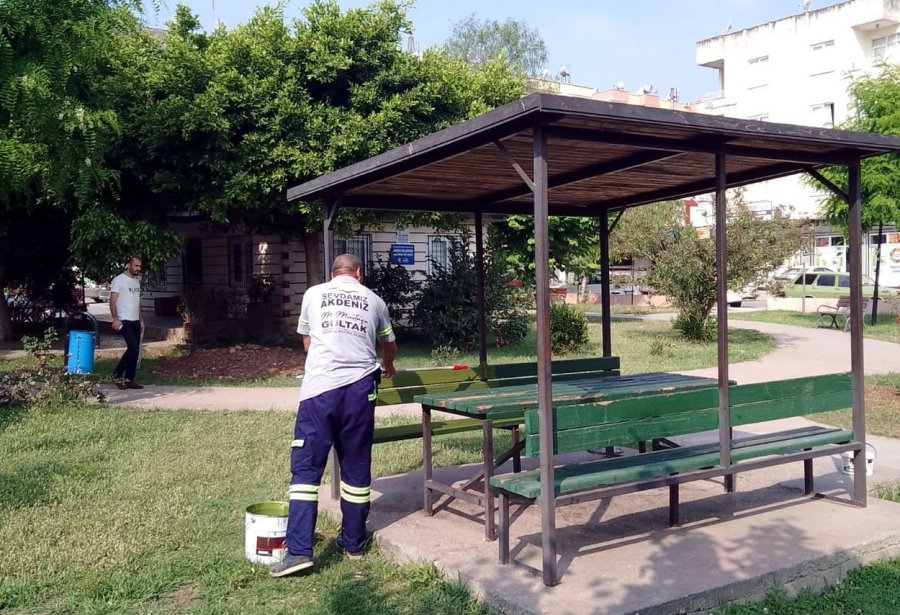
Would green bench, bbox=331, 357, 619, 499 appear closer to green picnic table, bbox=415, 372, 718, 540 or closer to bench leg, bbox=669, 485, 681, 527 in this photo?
green picnic table, bbox=415, 372, 718, 540

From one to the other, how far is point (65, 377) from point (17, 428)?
71.8 inches

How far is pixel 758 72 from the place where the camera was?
53.2 meters

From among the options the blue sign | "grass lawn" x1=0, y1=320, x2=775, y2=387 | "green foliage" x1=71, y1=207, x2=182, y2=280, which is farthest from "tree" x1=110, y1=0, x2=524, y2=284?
the blue sign

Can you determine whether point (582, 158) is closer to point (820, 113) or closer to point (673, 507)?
point (673, 507)

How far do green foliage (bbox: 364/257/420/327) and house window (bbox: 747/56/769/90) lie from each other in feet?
136

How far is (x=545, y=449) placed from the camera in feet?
15.1

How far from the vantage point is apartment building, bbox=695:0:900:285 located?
46.1 metres

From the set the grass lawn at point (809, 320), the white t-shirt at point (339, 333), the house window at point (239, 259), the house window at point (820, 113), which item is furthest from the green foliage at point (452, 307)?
the house window at point (820, 113)

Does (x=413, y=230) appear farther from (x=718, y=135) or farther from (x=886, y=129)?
(x=718, y=135)

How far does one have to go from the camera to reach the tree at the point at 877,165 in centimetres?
2119

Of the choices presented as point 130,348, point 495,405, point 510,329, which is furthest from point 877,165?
point 495,405

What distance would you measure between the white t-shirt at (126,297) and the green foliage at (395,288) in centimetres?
746

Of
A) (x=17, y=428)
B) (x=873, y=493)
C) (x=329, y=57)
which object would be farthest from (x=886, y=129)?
(x=17, y=428)

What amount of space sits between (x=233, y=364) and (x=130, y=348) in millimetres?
3000
